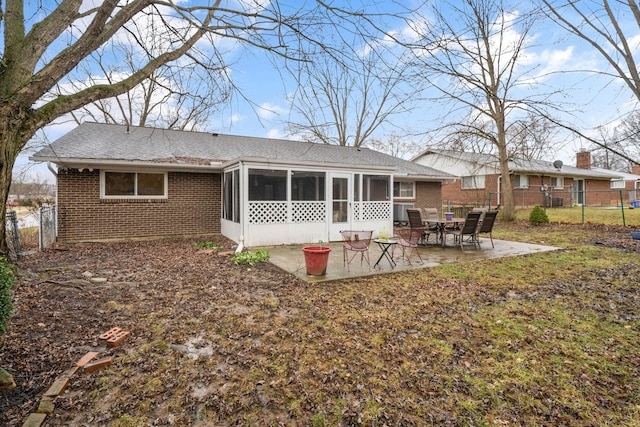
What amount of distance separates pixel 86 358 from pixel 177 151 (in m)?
9.82

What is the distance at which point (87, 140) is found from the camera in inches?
434

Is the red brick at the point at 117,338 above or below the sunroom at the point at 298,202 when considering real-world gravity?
below

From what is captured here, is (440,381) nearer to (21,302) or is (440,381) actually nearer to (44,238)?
(21,302)

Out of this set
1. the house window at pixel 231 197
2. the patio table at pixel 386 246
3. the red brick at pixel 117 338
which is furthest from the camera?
the house window at pixel 231 197

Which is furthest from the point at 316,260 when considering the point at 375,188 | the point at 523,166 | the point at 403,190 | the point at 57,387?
the point at 523,166

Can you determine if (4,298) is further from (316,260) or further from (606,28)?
(606,28)

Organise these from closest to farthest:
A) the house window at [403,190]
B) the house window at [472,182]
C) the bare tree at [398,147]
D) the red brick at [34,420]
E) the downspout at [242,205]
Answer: the red brick at [34,420]
the downspout at [242,205]
the house window at [403,190]
the house window at [472,182]
the bare tree at [398,147]

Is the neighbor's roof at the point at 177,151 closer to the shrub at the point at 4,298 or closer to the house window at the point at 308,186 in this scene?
the house window at the point at 308,186

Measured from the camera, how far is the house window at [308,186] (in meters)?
10.6

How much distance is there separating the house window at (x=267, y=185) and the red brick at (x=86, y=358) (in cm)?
668

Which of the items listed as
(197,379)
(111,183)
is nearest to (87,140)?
(111,183)

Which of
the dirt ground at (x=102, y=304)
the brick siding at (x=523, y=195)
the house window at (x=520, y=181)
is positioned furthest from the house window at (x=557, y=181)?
the dirt ground at (x=102, y=304)

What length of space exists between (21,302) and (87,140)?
27.8 ft

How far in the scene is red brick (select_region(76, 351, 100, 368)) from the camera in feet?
9.96
